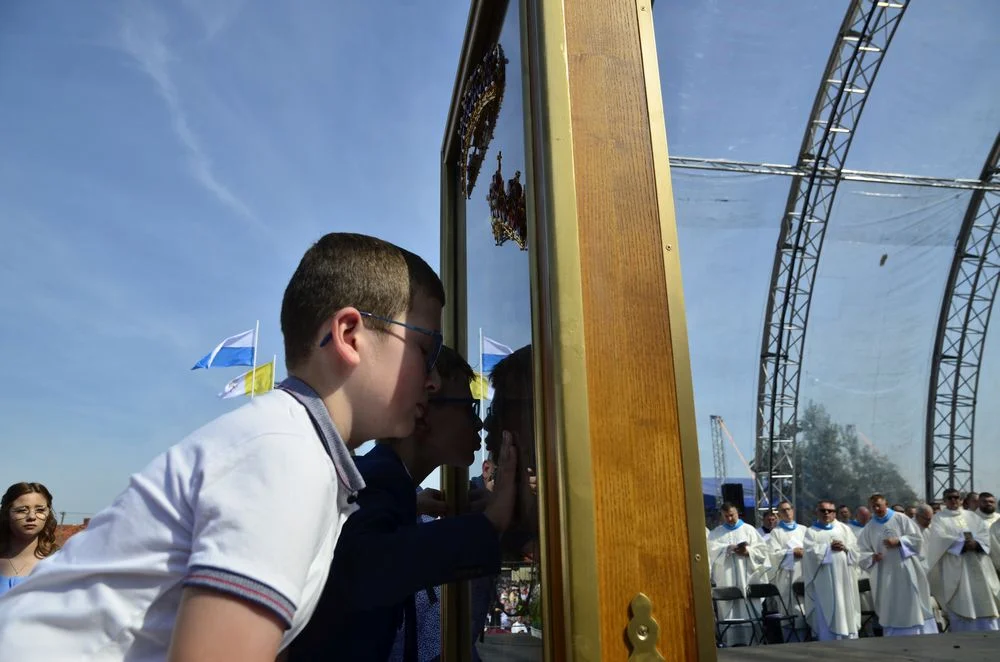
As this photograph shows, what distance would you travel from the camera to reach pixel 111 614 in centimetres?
81

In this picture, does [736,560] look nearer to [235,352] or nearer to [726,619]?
[726,619]

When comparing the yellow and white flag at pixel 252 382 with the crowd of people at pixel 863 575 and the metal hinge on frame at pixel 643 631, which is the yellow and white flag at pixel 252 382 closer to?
the crowd of people at pixel 863 575

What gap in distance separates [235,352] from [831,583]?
902 cm

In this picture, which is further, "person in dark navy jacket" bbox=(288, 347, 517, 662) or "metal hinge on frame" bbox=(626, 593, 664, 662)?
"person in dark navy jacket" bbox=(288, 347, 517, 662)

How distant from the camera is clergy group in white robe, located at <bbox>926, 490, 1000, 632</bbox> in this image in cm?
870

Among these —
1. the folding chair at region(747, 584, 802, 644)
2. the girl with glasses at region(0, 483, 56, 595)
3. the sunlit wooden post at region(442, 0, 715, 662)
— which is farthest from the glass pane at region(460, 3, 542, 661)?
the folding chair at region(747, 584, 802, 644)

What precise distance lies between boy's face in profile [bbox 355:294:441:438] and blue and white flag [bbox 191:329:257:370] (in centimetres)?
1007

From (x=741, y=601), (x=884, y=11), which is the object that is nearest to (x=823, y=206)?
(x=884, y=11)

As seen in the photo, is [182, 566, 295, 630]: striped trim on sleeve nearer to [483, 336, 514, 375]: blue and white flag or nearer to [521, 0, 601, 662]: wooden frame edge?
[521, 0, 601, 662]: wooden frame edge

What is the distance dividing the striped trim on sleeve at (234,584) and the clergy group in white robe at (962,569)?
10.4 metres

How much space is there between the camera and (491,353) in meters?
1.63

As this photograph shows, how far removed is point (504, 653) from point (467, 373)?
2.11 ft

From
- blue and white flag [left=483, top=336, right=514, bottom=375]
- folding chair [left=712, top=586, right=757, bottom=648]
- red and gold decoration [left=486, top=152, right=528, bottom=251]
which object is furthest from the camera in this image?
folding chair [left=712, top=586, right=757, bottom=648]

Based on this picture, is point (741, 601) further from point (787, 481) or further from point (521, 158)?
point (521, 158)
